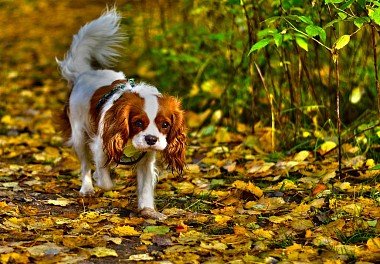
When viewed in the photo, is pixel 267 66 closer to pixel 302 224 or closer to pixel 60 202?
pixel 60 202

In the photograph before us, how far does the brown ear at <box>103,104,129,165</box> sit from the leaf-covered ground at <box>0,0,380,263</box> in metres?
0.35

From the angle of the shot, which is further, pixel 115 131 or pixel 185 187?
pixel 185 187

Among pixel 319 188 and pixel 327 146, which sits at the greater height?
pixel 327 146

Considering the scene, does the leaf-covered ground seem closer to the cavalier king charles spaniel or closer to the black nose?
the cavalier king charles spaniel

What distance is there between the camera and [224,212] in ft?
15.3

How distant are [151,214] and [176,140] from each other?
17.2 inches

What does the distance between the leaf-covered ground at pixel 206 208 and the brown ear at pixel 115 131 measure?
353 millimetres

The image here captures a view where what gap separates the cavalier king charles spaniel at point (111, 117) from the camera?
14.5ft

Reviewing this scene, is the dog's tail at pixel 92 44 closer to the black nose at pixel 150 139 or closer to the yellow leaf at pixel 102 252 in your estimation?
the black nose at pixel 150 139

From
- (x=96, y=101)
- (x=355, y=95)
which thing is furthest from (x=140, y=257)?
(x=355, y=95)

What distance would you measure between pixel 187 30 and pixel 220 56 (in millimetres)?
618

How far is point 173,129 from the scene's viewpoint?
4555 millimetres

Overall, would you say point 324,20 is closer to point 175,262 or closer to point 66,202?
point 66,202

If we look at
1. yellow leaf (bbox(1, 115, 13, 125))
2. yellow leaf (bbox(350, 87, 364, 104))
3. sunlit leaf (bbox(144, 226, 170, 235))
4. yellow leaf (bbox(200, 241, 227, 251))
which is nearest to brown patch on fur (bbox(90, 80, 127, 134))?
sunlit leaf (bbox(144, 226, 170, 235))
